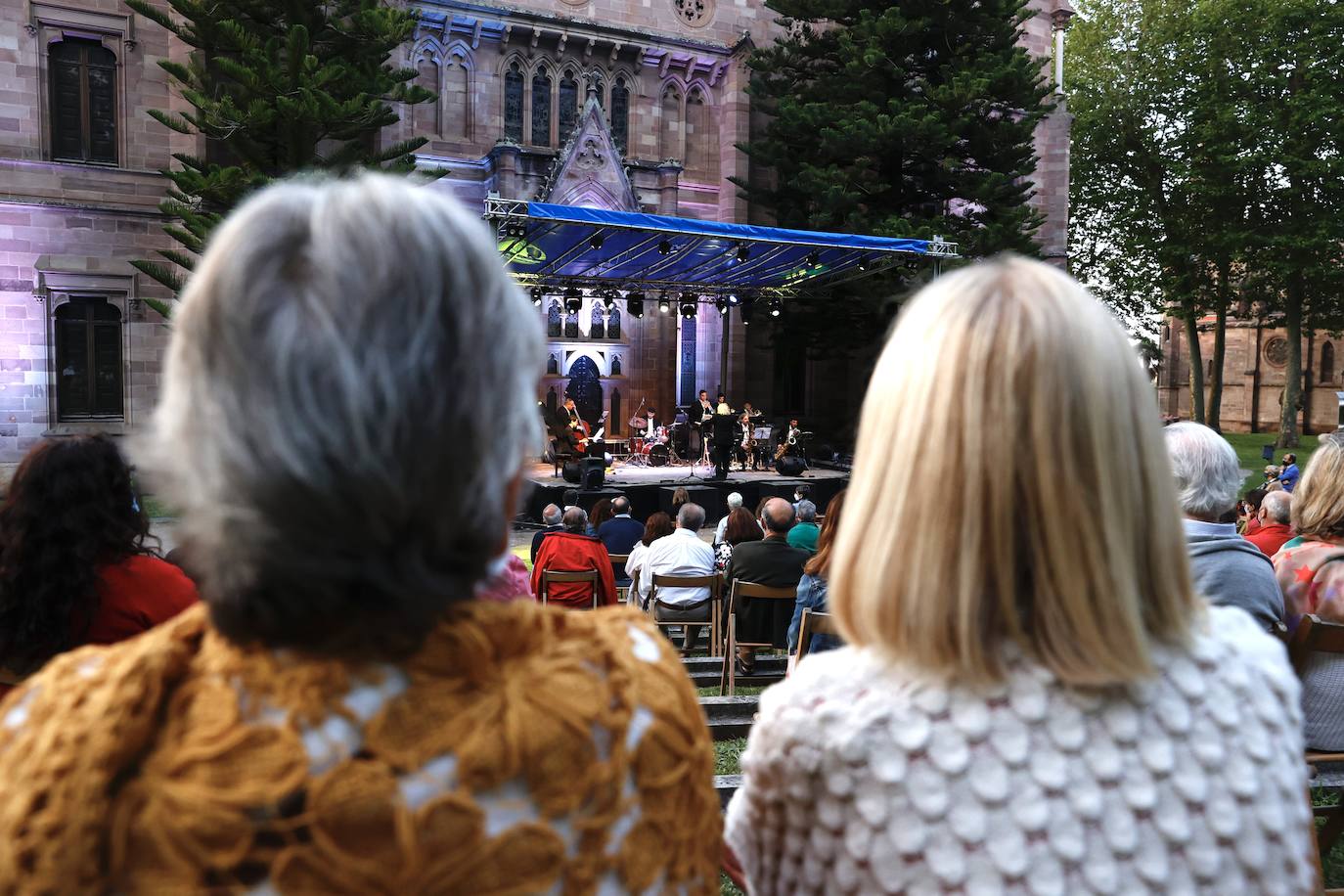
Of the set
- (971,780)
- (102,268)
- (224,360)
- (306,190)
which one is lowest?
(971,780)

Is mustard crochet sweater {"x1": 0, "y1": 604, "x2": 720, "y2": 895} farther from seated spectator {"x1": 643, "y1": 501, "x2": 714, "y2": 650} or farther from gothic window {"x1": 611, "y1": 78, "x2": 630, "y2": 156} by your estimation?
gothic window {"x1": 611, "y1": 78, "x2": 630, "y2": 156}

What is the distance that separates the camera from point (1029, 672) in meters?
1.08

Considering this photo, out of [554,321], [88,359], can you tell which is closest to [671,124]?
[554,321]

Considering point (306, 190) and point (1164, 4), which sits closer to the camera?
point (306, 190)

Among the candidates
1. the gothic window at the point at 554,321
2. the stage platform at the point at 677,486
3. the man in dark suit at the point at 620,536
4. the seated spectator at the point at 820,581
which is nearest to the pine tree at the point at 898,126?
the stage platform at the point at 677,486

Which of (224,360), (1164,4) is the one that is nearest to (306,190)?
(224,360)

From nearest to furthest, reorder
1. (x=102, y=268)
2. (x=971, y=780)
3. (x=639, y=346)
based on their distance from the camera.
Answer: (x=971, y=780), (x=102, y=268), (x=639, y=346)

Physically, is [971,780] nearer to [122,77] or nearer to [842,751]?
[842,751]

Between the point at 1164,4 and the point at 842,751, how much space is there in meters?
38.0

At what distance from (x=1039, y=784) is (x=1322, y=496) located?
3.05 meters

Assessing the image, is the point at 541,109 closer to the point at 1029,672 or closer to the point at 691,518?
the point at 691,518

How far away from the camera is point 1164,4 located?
31438mm

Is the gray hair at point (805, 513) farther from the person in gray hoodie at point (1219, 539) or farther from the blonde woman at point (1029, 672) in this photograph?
the blonde woman at point (1029, 672)

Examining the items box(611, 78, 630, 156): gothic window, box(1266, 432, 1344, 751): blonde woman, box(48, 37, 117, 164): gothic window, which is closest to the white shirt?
box(1266, 432, 1344, 751): blonde woman
